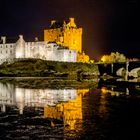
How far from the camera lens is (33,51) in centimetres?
11406

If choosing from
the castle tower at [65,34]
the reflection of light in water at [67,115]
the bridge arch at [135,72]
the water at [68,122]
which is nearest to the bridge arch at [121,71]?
the bridge arch at [135,72]

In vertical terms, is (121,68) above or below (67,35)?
below

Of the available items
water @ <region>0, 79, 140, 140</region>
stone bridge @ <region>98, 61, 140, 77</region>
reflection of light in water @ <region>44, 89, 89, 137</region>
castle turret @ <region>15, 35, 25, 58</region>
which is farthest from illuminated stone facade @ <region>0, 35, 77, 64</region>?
reflection of light in water @ <region>44, 89, 89, 137</region>

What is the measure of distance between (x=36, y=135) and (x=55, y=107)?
1019 centimetres

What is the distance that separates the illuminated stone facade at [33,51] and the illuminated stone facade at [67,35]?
1266 centimetres

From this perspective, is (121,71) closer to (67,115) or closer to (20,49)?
(20,49)

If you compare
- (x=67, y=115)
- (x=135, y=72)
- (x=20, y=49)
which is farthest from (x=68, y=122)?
(x=20, y=49)

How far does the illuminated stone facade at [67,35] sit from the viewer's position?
129 meters

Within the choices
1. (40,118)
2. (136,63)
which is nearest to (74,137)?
(40,118)

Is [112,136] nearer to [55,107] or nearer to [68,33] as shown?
[55,107]

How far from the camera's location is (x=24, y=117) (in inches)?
891

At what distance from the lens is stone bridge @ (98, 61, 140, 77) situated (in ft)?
321

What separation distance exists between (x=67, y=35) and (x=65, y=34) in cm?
78

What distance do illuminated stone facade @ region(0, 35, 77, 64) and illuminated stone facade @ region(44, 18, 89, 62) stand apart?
41.5ft
